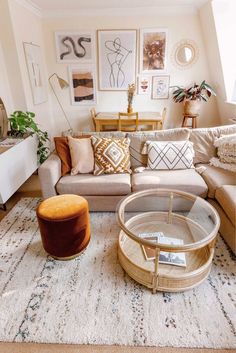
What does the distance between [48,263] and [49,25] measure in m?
3.94

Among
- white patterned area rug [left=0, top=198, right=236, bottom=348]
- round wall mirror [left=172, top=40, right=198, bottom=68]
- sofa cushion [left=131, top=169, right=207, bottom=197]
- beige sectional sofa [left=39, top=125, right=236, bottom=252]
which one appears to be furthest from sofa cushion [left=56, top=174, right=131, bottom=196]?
round wall mirror [left=172, top=40, right=198, bottom=68]

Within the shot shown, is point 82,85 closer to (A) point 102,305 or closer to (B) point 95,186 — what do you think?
(B) point 95,186

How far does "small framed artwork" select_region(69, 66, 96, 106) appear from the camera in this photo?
3.99 m

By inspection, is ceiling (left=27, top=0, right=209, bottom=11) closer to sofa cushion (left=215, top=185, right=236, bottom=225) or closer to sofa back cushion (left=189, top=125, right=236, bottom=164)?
sofa back cushion (left=189, top=125, right=236, bottom=164)

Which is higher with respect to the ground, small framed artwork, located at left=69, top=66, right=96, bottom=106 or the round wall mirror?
the round wall mirror

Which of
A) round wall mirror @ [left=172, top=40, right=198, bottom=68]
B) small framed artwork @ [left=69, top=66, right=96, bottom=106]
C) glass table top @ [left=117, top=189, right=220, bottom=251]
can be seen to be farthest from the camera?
small framed artwork @ [left=69, top=66, right=96, bottom=106]

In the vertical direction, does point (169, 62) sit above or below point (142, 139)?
above

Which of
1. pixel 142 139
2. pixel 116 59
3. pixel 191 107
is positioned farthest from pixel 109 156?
pixel 116 59

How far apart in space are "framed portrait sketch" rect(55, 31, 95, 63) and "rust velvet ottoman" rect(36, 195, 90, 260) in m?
3.18

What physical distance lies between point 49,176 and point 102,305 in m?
1.21

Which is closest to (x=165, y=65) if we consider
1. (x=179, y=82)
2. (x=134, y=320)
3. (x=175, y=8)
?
(x=179, y=82)

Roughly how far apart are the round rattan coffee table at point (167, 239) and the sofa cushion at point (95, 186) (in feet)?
0.64

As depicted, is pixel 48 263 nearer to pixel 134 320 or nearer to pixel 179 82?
pixel 134 320

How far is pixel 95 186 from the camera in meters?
2.12
